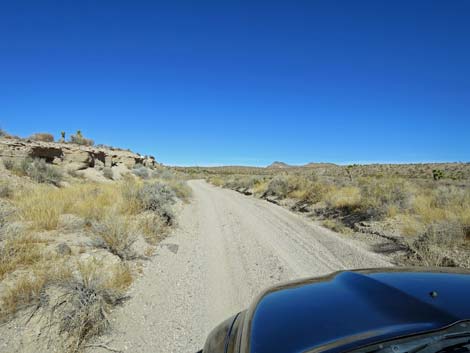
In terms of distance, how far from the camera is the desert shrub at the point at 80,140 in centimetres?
2891

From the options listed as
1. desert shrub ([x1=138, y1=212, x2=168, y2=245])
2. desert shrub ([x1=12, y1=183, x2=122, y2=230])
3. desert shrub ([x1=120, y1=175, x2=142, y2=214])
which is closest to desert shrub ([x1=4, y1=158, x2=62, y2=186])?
desert shrub ([x1=12, y1=183, x2=122, y2=230])

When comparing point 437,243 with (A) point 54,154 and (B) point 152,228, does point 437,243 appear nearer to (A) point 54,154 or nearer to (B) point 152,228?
(B) point 152,228

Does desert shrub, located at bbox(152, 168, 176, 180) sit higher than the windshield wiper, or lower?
higher

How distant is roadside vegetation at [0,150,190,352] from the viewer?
3.22 m

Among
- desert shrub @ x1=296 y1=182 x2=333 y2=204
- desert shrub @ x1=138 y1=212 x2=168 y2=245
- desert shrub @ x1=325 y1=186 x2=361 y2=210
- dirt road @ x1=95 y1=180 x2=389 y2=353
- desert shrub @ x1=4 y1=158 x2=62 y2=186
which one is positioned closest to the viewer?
dirt road @ x1=95 y1=180 x2=389 y2=353

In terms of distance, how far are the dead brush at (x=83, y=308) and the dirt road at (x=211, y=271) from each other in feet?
0.66

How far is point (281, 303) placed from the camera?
75.2 inches

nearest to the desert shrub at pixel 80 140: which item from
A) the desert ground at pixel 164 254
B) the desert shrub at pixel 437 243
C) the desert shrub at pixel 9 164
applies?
the desert shrub at pixel 9 164

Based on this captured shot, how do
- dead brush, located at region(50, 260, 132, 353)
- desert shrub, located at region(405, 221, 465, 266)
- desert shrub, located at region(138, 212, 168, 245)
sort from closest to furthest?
dead brush, located at region(50, 260, 132, 353) → desert shrub, located at region(405, 221, 465, 266) → desert shrub, located at region(138, 212, 168, 245)

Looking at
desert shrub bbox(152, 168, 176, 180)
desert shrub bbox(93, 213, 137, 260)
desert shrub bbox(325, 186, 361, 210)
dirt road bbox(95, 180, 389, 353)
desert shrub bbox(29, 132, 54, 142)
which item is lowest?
dirt road bbox(95, 180, 389, 353)

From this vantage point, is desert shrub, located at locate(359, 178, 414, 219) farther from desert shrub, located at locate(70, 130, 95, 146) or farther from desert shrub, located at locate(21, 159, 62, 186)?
desert shrub, located at locate(70, 130, 95, 146)

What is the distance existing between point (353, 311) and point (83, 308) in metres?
3.16

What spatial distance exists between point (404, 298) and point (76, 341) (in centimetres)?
341

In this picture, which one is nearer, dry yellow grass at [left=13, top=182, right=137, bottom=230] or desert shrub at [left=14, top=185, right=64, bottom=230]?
desert shrub at [left=14, top=185, right=64, bottom=230]
